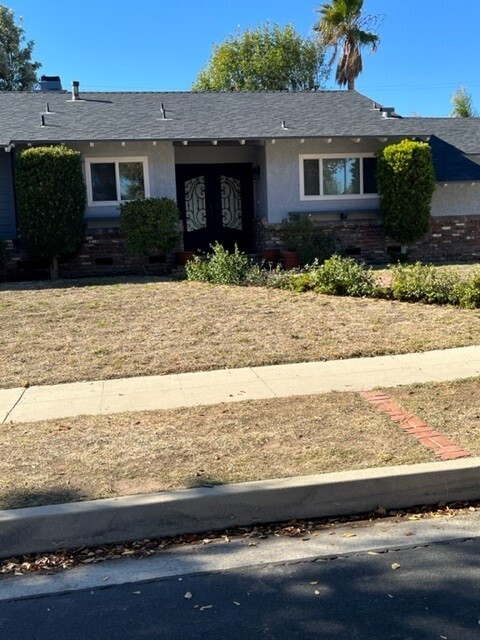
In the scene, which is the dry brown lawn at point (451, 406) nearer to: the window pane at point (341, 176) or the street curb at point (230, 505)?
the street curb at point (230, 505)

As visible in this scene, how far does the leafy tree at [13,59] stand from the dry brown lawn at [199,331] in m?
31.4

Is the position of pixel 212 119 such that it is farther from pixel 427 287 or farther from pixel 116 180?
pixel 427 287

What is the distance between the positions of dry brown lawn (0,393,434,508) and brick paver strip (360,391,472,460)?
3.7 inches

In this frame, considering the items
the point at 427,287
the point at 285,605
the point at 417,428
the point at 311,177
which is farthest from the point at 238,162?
the point at 285,605

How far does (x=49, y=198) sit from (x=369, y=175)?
8.31m

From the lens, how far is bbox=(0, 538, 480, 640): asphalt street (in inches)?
139

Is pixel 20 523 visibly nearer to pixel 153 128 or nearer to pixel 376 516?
pixel 376 516

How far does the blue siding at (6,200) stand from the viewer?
17.9m

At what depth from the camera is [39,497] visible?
492cm

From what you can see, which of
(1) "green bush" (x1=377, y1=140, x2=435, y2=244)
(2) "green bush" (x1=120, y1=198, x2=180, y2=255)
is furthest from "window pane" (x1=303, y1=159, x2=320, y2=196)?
(2) "green bush" (x1=120, y1=198, x2=180, y2=255)

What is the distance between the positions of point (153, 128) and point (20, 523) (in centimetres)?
1442

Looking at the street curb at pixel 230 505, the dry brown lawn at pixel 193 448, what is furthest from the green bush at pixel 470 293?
the street curb at pixel 230 505

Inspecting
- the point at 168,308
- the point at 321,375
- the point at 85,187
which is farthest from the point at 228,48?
the point at 321,375

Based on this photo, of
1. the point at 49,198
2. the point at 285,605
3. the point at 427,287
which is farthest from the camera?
the point at 49,198
